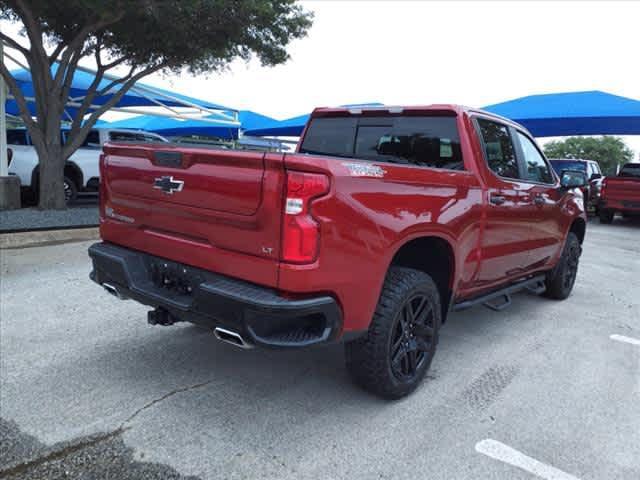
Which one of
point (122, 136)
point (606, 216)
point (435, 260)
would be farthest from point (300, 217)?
point (606, 216)

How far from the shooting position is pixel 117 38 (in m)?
9.79

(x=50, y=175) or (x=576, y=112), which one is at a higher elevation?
(x=576, y=112)

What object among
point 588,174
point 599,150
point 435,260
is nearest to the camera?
point 435,260

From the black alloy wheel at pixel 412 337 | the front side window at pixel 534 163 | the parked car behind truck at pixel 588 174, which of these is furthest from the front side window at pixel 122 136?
the parked car behind truck at pixel 588 174

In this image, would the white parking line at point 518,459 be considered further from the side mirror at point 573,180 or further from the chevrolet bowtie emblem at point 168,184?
the side mirror at point 573,180

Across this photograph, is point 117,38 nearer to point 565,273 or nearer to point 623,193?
point 565,273

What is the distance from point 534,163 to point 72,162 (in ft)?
31.9

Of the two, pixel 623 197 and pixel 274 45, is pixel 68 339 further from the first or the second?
pixel 623 197

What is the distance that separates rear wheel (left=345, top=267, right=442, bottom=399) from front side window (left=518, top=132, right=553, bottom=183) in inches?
74.8

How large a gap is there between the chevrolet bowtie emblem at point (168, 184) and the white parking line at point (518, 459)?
2098 mm

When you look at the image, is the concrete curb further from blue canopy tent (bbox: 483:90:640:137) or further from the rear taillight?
blue canopy tent (bbox: 483:90:640:137)

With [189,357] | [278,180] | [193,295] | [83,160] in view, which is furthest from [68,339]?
[83,160]

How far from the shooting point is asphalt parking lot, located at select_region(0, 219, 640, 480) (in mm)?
2445

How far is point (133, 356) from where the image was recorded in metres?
3.61
